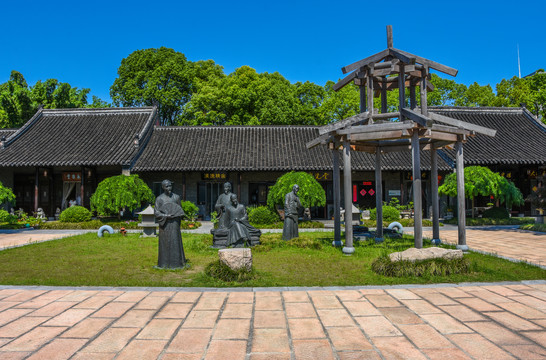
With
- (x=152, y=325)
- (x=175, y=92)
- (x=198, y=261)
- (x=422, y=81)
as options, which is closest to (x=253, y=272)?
(x=198, y=261)

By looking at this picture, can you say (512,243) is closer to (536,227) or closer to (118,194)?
(536,227)

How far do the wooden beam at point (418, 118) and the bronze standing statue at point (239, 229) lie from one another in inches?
181

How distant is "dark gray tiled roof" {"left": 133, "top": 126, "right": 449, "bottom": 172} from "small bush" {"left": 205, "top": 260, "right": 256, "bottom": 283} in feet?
40.3

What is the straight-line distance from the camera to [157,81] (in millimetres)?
30828

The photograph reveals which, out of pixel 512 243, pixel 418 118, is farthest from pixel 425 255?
pixel 512 243

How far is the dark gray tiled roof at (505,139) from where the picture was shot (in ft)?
62.5

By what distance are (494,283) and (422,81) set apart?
4988 mm

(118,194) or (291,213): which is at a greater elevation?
(118,194)

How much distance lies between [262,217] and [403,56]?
9.69 meters

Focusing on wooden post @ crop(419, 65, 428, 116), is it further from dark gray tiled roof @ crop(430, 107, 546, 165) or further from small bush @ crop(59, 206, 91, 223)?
small bush @ crop(59, 206, 91, 223)

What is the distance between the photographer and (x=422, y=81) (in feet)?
29.2

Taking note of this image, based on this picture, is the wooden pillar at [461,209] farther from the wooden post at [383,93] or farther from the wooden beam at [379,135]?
the wooden post at [383,93]

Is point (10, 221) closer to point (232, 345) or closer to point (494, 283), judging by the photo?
point (232, 345)

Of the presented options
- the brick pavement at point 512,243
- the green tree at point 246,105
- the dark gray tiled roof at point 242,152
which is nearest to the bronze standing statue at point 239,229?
the brick pavement at point 512,243
